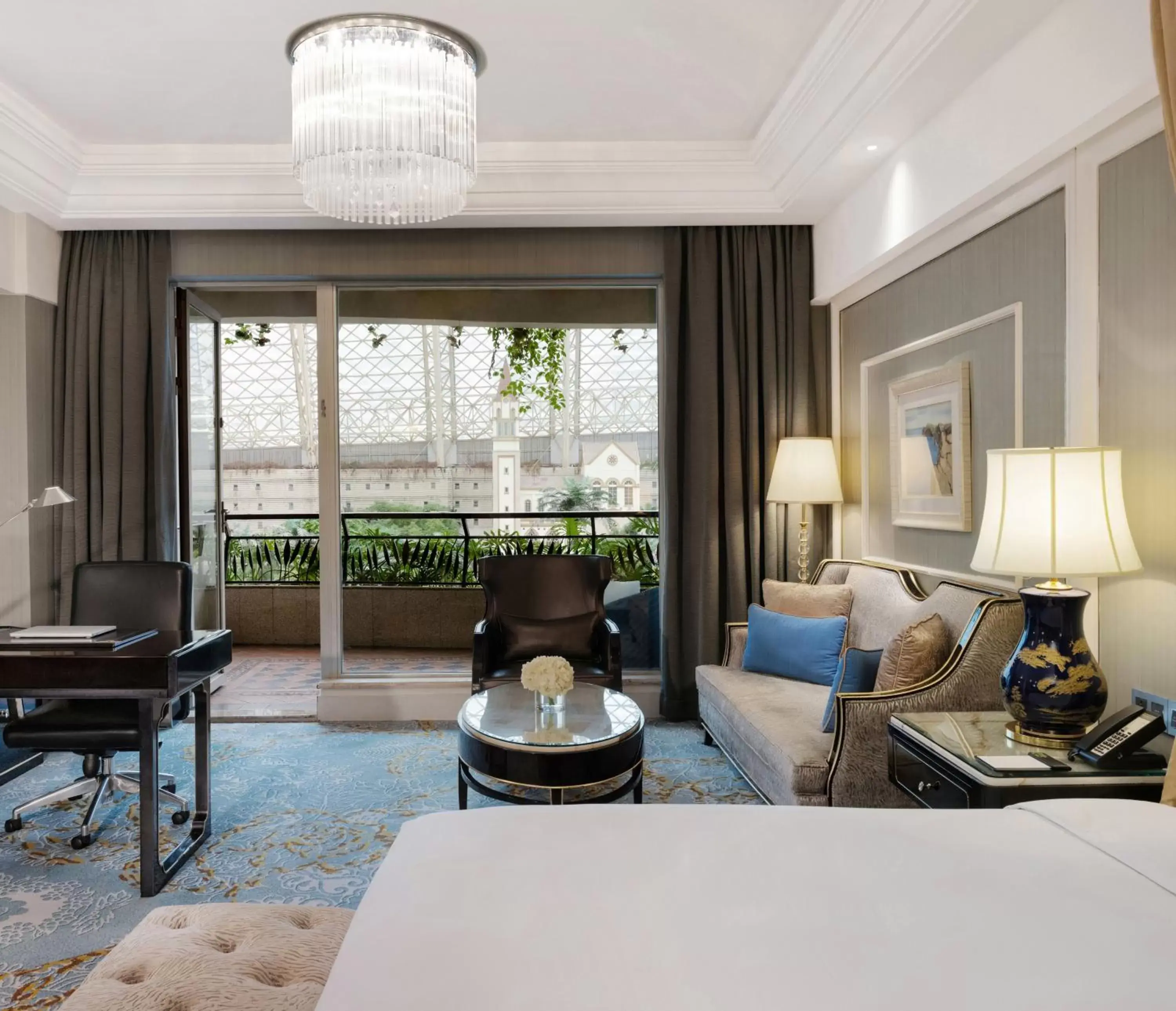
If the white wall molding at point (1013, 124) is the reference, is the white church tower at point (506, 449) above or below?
below

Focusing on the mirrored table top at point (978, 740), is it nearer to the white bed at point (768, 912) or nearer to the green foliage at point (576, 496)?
the white bed at point (768, 912)

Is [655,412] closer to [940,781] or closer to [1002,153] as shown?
[1002,153]

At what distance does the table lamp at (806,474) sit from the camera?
154 inches

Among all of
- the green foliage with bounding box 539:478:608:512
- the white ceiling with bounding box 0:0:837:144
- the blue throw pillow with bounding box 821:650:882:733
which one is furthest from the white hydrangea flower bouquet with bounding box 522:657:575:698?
the white ceiling with bounding box 0:0:837:144

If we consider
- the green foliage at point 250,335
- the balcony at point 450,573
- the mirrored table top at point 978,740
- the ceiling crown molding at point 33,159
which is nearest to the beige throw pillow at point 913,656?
the mirrored table top at point 978,740

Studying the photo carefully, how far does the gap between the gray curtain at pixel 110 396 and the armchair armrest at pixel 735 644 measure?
9.66ft

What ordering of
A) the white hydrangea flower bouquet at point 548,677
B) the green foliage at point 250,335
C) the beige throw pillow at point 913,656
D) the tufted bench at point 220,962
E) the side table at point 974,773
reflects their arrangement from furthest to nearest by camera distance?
the green foliage at point 250,335 → the white hydrangea flower bouquet at point 548,677 → the beige throw pillow at point 913,656 → the side table at point 974,773 → the tufted bench at point 220,962

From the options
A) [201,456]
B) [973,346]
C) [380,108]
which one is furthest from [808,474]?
[201,456]

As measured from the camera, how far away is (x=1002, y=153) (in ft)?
8.29

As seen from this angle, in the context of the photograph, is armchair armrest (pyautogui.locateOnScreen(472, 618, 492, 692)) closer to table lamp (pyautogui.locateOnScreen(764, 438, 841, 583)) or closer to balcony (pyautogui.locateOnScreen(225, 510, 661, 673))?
balcony (pyautogui.locateOnScreen(225, 510, 661, 673))

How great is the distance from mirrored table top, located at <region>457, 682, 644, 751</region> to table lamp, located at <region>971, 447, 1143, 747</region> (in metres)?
1.22

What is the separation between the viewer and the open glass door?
14.6ft

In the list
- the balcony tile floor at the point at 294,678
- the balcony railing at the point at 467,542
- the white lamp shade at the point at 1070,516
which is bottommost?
the balcony tile floor at the point at 294,678

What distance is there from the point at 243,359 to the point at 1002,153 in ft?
15.1
